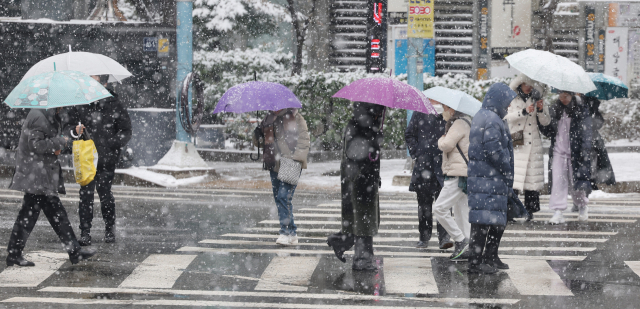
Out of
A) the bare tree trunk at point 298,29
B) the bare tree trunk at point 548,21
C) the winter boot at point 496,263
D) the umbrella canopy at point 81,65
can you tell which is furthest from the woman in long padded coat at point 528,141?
the bare tree trunk at point 548,21

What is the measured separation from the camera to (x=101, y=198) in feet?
28.3

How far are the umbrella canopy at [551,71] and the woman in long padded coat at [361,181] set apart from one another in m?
2.29

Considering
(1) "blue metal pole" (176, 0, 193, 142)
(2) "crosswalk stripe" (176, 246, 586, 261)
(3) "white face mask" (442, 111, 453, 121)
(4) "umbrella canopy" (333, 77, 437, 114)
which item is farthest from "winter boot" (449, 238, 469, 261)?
(1) "blue metal pole" (176, 0, 193, 142)

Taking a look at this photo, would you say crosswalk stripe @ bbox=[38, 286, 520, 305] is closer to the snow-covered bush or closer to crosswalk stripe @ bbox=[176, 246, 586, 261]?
crosswalk stripe @ bbox=[176, 246, 586, 261]

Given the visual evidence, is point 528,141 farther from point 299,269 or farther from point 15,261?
point 15,261

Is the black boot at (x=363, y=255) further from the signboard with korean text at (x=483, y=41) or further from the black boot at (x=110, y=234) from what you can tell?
the signboard with korean text at (x=483, y=41)

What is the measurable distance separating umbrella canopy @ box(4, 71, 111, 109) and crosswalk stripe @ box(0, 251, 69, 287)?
144 centimetres

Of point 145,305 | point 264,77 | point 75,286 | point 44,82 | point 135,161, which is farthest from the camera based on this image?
point 264,77

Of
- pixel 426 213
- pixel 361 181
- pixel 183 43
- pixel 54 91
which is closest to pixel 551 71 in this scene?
pixel 426 213

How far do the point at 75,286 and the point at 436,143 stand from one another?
12.6 feet

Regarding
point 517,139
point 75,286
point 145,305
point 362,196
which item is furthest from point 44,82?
point 517,139

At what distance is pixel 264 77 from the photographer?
18219 mm

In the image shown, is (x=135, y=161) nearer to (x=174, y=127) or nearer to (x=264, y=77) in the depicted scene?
(x=174, y=127)

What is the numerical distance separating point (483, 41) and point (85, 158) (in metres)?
15.6
